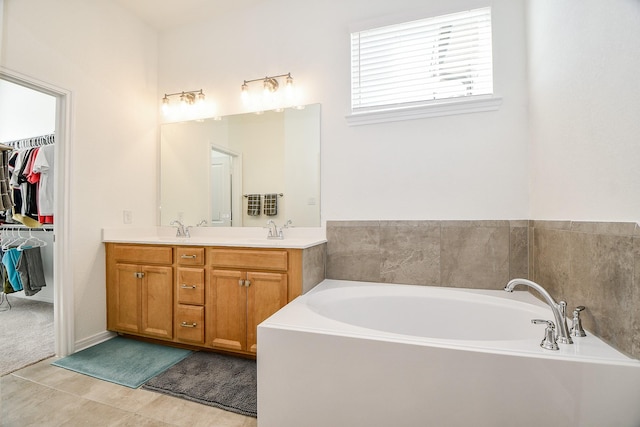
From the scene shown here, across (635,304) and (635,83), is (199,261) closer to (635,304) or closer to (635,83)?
(635,304)

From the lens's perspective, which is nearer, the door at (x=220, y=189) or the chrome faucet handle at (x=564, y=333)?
the chrome faucet handle at (x=564, y=333)

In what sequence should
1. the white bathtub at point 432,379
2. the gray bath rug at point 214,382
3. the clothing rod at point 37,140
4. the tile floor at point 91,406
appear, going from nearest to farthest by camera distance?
1. the white bathtub at point 432,379
2. the tile floor at point 91,406
3. the gray bath rug at point 214,382
4. the clothing rod at point 37,140

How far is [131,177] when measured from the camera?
8.95 feet

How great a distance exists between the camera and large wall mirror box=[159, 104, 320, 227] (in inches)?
99.3

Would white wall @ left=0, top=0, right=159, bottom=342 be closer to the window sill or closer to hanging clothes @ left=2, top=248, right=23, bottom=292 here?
hanging clothes @ left=2, top=248, right=23, bottom=292

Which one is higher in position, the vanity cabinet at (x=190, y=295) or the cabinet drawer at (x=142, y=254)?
the cabinet drawer at (x=142, y=254)

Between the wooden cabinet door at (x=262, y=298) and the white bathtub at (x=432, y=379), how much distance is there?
37cm

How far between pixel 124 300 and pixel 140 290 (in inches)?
7.9

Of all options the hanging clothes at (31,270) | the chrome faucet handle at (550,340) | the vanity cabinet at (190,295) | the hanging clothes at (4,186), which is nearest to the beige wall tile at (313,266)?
the vanity cabinet at (190,295)

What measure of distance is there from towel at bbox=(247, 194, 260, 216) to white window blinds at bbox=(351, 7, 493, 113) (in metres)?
1.14

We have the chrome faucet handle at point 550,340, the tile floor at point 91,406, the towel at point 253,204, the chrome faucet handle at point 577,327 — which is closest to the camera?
the chrome faucet handle at point 550,340

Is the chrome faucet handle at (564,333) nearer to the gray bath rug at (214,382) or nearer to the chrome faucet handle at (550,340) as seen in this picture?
the chrome faucet handle at (550,340)

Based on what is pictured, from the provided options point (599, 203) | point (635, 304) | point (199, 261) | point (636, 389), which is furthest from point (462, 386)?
point (199, 261)

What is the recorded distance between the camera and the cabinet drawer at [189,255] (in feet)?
7.28
